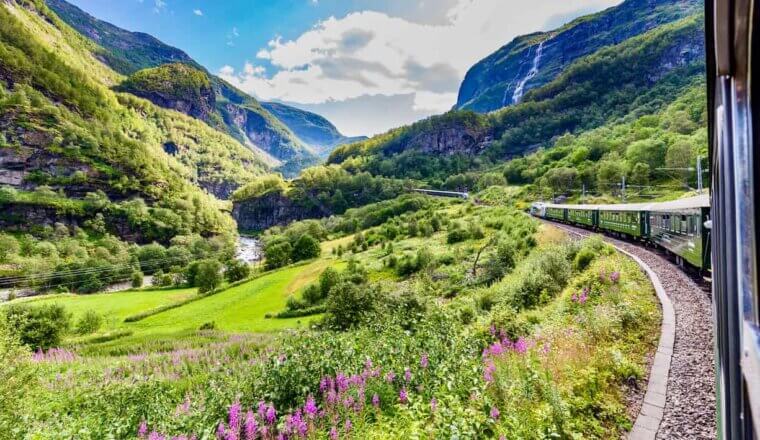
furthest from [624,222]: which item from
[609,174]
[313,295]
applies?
[609,174]

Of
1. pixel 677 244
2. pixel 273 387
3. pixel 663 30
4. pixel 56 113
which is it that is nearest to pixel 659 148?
pixel 677 244

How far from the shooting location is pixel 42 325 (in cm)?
2334

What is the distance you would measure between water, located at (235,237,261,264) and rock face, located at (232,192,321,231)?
14.5 metres

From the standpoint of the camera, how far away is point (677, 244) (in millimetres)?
14930

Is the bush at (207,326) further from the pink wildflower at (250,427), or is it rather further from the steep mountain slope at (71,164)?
the steep mountain slope at (71,164)

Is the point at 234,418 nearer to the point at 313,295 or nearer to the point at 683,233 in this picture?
the point at 683,233

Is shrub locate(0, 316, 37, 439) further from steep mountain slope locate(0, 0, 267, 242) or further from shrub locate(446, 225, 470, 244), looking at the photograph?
steep mountain slope locate(0, 0, 267, 242)

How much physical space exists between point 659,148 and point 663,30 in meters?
122

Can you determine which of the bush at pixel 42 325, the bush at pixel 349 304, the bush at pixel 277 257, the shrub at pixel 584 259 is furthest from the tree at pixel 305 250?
the shrub at pixel 584 259

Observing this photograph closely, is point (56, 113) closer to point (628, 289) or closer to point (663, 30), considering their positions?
point (628, 289)

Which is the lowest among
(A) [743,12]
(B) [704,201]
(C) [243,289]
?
(C) [243,289]

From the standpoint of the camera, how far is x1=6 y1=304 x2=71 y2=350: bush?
2234cm

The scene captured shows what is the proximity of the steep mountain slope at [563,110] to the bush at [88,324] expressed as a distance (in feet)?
430

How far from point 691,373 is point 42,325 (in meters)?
33.5
